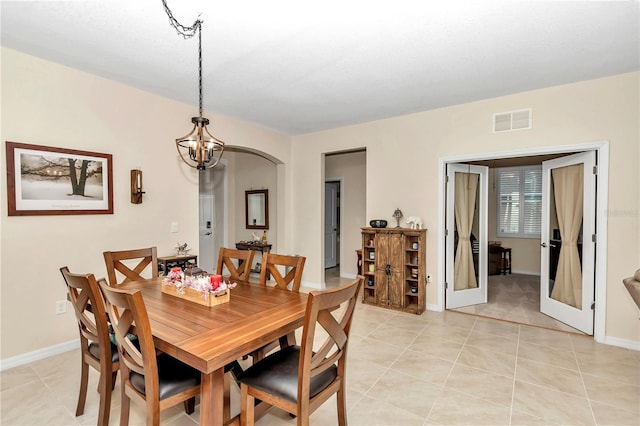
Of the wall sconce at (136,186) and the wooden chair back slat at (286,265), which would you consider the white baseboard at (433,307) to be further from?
the wall sconce at (136,186)

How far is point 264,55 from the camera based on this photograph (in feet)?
8.96

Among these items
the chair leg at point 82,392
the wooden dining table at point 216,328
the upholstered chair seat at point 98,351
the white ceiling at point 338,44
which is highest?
the white ceiling at point 338,44

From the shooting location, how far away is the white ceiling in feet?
6.92

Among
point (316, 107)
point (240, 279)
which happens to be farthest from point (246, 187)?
point (240, 279)

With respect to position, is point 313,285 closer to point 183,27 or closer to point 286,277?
point 286,277

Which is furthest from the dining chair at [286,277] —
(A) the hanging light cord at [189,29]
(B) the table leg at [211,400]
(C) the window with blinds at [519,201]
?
(C) the window with blinds at [519,201]

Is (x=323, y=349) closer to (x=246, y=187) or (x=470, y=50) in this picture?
(x=470, y=50)

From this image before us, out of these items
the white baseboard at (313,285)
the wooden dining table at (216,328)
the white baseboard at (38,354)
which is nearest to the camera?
the wooden dining table at (216,328)

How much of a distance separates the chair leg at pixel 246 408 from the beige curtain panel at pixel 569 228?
12.5 ft

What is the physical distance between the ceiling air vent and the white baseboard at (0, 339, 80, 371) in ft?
17.1

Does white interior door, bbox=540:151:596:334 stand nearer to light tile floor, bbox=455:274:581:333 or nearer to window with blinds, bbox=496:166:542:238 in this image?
light tile floor, bbox=455:274:581:333

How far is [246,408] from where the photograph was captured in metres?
1.67

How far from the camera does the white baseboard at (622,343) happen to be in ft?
10.1

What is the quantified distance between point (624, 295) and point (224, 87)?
4.72 meters
